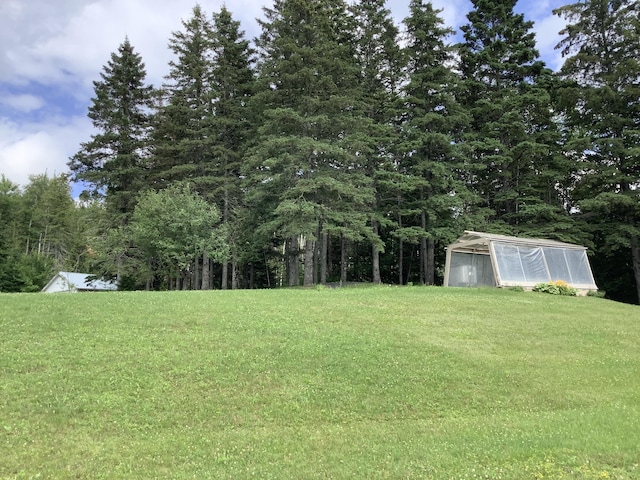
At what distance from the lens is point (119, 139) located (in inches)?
1144

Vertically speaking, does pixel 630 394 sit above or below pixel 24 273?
below

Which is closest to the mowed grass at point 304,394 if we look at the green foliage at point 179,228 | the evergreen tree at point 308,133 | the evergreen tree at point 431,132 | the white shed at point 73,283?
the evergreen tree at point 308,133

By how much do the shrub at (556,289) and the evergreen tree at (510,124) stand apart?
6.38 meters

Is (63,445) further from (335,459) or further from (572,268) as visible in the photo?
(572,268)

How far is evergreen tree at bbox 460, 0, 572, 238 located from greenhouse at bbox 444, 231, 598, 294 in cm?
366

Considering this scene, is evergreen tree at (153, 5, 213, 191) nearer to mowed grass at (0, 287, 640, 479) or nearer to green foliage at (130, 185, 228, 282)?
green foliage at (130, 185, 228, 282)

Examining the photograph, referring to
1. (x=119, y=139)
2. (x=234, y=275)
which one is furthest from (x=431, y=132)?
(x=119, y=139)

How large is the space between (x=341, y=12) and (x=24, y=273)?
104ft

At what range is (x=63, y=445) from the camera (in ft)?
16.0

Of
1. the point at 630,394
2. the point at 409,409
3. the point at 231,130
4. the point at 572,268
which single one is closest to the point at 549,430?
the point at 409,409

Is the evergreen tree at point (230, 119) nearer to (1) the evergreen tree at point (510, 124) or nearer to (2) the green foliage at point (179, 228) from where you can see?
(2) the green foliage at point (179, 228)

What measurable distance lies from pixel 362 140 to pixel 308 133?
3.00 meters

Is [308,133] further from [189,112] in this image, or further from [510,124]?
[510,124]

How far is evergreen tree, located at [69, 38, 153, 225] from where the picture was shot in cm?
2848
